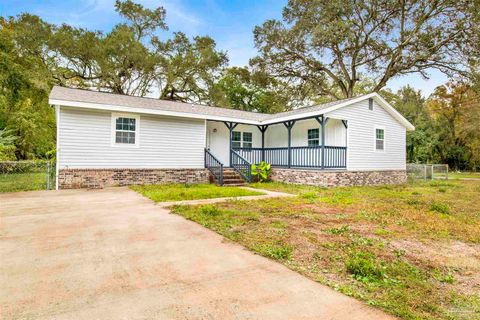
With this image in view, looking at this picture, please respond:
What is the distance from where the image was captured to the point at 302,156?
541 inches

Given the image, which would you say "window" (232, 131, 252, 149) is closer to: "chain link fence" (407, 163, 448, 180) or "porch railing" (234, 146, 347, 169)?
"porch railing" (234, 146, 347, 169)

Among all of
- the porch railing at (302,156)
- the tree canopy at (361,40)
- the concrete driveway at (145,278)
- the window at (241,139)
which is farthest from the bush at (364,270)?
the tree canopy at (361,40)

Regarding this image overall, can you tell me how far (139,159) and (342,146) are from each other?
30.5ft

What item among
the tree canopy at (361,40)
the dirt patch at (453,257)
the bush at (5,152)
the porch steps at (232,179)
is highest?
the tree canopy at (361,40)

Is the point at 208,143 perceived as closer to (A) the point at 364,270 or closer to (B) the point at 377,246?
(B) the point at 377,246

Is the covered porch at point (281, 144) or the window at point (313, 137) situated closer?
the covered porch at point (281, 144)

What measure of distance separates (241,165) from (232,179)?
1.67 m

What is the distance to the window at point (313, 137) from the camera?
14286 millimetres

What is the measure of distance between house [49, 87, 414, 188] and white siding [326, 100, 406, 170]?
48mm

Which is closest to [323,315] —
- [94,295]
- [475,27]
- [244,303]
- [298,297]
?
[298,297]

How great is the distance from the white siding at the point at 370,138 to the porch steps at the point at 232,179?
491cm

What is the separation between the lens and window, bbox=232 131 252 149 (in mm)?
16014

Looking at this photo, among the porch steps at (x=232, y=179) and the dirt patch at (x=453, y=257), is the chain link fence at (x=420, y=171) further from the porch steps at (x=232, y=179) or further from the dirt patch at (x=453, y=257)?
the dirt patch at (x=453, y=257)

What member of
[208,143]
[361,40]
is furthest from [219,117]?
[361,40]
